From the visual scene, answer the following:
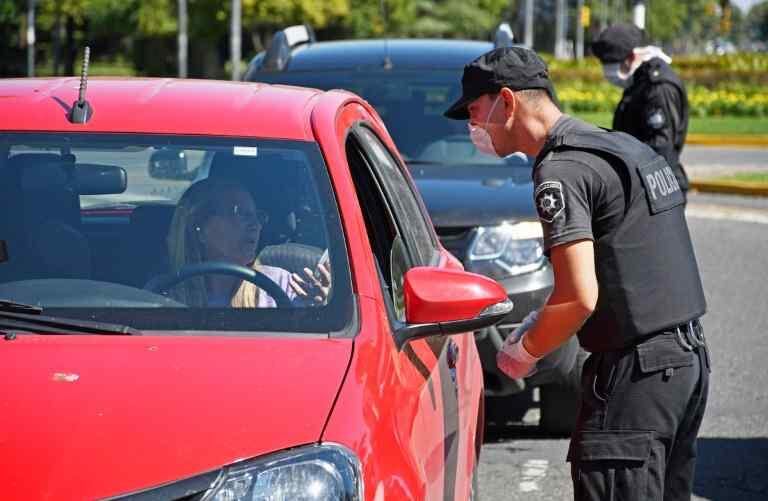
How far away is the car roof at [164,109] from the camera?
380cm

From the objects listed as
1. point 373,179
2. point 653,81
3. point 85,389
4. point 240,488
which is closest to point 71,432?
point 85,389

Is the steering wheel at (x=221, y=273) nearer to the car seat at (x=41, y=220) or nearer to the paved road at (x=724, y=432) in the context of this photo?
the car seat at (x=41, y=220)

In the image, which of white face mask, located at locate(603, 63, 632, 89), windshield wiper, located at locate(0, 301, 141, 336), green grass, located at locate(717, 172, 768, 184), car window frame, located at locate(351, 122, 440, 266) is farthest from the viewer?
green grass, located at locate(717, 172, 768, 184)

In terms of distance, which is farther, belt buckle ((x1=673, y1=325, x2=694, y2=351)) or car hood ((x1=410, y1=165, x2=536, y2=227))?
car hood ((x1=410, y1=165, x2=536, y2=227))

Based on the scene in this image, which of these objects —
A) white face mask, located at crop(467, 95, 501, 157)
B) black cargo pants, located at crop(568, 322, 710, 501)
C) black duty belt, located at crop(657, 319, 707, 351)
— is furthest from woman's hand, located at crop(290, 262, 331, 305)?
black duty belt, located at crop(657, 319, 707, 351)

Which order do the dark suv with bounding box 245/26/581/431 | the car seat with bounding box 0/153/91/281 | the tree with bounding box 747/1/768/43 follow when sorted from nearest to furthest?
the car seat with bounding box 0/153/91/281 < the dark suv with bounding box 245/26/581/431 < the tree with bounding box 747/1/768/43

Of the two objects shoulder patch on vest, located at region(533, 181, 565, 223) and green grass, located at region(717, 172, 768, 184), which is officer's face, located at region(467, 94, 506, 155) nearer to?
shoulder patch on vest, located at region(533, 181, 565, 223)

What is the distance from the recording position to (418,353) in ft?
11.6

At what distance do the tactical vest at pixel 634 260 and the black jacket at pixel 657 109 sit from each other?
16.3 feet

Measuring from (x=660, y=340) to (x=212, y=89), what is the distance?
56.2 inches

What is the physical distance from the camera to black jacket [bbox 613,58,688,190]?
8.73 metres

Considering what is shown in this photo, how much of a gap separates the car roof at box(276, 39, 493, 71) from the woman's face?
16.3 feet

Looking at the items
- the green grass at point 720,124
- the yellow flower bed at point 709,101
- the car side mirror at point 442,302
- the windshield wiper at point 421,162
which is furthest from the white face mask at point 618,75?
the yellow flower bed at point 709,101

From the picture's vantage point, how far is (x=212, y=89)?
415 centimetres
